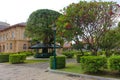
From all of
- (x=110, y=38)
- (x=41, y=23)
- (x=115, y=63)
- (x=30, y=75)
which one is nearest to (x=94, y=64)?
(x=115, y=63)

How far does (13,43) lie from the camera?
41281mm

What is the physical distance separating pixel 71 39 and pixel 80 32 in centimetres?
114

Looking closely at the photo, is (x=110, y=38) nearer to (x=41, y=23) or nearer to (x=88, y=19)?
(x=88, y=19)

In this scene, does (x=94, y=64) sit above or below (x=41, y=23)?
below

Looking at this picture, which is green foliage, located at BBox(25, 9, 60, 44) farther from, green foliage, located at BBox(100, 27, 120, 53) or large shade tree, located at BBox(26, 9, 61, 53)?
green foliage, located at BBox(100, 27, 120, 53)

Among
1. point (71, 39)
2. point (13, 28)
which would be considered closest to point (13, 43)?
point (13, 28)

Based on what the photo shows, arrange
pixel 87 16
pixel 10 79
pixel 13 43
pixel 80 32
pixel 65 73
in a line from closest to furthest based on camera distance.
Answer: pixel 10 79, pixel 65 73, pixel 87 16, pixel 80 32, pixel 13 43

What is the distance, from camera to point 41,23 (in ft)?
78.5

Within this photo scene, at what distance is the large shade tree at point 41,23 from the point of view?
23.7 m

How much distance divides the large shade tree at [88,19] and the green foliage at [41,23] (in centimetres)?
938

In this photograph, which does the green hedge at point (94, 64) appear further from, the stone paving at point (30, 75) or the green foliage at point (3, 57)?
the green foliage at point (3, 57)

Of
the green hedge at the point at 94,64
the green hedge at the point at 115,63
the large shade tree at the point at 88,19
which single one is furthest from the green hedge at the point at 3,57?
the green hedge at the point at 115,63

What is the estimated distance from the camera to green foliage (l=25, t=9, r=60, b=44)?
2373 centimetres

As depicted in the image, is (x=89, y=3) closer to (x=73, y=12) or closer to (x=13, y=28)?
(x=73, y=12)
